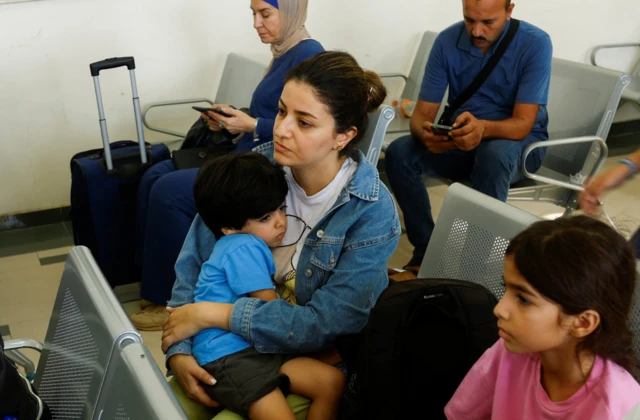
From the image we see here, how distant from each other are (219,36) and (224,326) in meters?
2.44

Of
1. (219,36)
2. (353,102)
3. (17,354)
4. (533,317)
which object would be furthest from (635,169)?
(219,36)

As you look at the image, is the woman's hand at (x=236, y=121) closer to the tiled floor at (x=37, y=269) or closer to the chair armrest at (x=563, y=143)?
the tiled floor at (x=37, y=269)

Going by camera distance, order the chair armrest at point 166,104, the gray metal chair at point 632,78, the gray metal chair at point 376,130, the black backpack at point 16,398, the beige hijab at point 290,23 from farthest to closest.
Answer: the gray metal chair at point 632,78 → the chair armrest at point 166,104 → the beige hijab at point 290,23 → the gray metal chair at point 376,130 → the black backpack at point 16,398

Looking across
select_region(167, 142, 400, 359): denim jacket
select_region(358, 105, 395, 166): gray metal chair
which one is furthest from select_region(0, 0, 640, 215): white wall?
select_region(167, 142, 400, 359): denim jacket

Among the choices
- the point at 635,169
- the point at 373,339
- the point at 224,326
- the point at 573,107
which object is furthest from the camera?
the point at 573,107

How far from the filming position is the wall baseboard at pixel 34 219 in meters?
3.51

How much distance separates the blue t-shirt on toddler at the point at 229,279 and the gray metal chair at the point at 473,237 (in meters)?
0.39

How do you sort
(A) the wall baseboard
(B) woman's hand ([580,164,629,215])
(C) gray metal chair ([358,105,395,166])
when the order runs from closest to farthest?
(B) woman's hand ([580,164,629,215]), (C) gray metal chair ([358,105,395,166]), (A) the wall baseboard

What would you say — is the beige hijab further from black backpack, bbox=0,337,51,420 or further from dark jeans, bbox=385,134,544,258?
black backpack, bbox=0,337,51,420

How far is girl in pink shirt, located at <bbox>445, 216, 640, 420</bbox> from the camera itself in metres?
1.05

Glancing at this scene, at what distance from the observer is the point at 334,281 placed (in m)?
1.51

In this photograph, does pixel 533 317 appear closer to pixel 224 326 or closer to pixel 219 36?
pixel 224 326

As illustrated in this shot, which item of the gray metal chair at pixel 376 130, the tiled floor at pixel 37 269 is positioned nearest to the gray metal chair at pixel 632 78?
the tiled floor at pixel 37 269

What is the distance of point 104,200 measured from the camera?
2.78 meters
